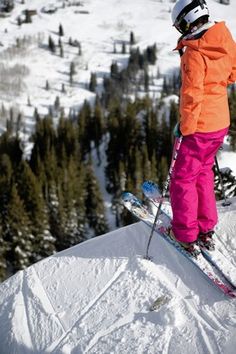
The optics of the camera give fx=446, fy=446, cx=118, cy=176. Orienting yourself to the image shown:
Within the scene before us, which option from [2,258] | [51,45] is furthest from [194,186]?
[51,45]

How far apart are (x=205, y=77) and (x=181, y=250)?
2351 millimetres

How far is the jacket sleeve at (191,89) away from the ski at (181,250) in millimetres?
1714

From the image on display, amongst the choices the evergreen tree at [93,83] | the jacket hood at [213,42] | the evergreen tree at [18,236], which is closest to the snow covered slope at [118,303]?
the jacket hood at [213,42]

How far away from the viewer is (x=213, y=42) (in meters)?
5.25

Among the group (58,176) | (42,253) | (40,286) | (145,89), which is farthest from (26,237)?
(145,89)

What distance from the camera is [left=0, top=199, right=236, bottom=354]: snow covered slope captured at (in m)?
4.99

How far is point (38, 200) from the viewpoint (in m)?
42.8

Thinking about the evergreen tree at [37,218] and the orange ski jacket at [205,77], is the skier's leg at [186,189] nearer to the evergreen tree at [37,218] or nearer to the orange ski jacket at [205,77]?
the orange ski jacket at [205,77]

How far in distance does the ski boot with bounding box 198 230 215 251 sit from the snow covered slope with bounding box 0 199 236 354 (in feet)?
0.72

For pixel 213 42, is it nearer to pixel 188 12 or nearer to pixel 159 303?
pixel 188 12

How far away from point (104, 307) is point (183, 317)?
1.10 meters

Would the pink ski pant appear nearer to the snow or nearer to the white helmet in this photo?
the snow

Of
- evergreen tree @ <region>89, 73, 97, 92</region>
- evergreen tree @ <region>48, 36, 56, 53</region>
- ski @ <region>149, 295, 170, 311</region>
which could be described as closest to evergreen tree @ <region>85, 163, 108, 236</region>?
ski @ <region>149, 295, 170, 311</region>

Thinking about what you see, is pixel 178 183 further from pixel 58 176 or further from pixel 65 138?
pixel 65 138
